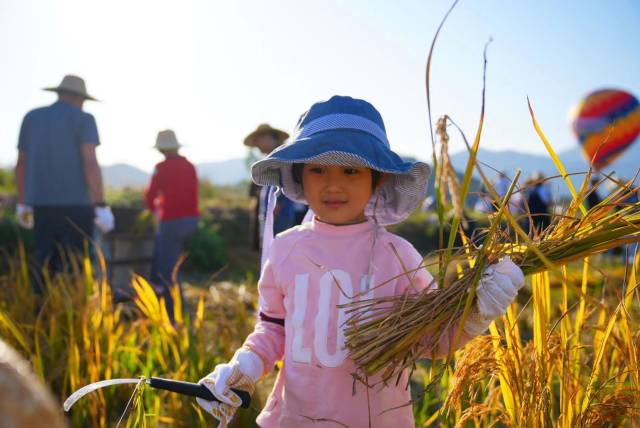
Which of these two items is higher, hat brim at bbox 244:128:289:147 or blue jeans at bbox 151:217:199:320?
hat brim at bbox 244:128:289:147

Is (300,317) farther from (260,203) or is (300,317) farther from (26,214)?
(26,214)

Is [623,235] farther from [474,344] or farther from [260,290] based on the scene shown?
[260,290]

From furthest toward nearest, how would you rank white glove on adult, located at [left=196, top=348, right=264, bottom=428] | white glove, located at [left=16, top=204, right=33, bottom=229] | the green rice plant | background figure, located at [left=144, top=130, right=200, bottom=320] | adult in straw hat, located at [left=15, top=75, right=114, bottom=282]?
background figure, located at [left=144, top=130, right=200, bottom=320]
white glove, located at [left=16, top=204, right=33, bottom=229]
adult in straw hat, located at [left=15, top=75, right=114, bottom=282]
the green rice plant
white glove on adult, located at [left=196, top=348, right=264, bottom=428]

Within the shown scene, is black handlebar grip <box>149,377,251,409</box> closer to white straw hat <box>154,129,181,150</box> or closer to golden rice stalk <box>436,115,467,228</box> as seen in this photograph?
golden rice stalk <box>436,115,467,228</box>

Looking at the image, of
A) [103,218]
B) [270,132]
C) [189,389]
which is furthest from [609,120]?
[189,389]

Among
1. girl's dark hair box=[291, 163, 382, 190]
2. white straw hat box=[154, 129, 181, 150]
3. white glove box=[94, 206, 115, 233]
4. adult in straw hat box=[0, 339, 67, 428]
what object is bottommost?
white glove box=[94, 206, 115, 233]

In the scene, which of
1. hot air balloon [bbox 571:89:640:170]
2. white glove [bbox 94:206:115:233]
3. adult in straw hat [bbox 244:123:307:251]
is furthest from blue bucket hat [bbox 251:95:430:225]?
hot air balloon [bbox 571:89:640:170]

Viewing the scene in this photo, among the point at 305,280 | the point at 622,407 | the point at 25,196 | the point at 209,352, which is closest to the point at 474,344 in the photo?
the point at 622,407

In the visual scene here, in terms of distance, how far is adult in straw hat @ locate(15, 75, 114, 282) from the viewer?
360cm

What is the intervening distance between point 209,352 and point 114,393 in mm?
382

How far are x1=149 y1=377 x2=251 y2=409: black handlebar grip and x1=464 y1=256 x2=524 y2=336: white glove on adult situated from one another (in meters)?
0.60

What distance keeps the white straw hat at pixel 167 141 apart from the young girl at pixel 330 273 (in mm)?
3237

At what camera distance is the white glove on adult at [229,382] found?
1.29 meters

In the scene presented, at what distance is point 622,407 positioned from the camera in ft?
3.80
